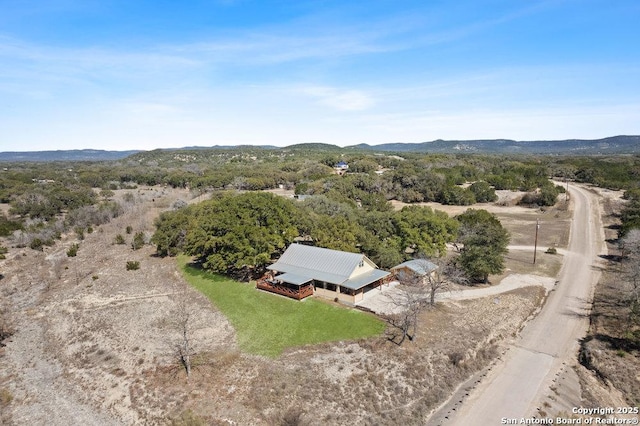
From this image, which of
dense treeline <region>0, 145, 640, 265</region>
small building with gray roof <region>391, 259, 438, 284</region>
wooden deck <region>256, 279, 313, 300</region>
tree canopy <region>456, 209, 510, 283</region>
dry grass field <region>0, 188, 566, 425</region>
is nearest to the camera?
dry grass field <region>0, 188, 566, 425</region>

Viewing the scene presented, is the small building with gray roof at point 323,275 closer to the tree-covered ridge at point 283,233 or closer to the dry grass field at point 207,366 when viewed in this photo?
the tree-covered ridge at point 283,233

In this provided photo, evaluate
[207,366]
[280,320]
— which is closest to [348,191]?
[280,320]

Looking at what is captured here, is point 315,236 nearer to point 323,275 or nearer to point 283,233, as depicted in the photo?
point 283,233

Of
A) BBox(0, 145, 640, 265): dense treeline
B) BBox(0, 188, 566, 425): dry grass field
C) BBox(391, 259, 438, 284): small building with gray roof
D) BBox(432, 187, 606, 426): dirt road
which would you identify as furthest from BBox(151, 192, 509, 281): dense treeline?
BBox(432, 187, 606, 426): dirt road

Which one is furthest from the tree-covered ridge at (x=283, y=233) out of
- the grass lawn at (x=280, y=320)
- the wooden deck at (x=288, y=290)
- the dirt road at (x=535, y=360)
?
the dirt road at (x=535, y=360)

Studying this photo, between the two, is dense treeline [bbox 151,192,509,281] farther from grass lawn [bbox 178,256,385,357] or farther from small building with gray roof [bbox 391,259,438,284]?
grass lawn [bbox 178,256,385,357]

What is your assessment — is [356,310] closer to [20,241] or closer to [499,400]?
[499,400]
